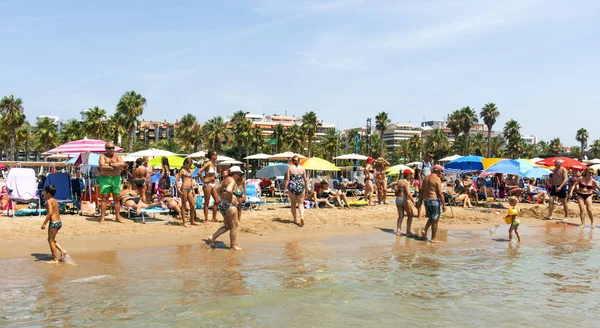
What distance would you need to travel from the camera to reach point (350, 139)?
313ft

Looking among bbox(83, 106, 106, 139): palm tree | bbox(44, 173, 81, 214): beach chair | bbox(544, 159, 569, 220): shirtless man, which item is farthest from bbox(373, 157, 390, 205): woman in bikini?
bbox(83, 106, 106, 139): palm tree

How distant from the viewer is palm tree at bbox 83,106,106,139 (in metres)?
50.2

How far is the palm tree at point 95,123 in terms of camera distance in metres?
50.2

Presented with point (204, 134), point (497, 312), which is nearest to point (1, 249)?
point (497, 312)

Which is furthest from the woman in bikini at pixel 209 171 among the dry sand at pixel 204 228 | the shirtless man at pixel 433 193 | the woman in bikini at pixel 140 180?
the shirtless man at pixel 433 193

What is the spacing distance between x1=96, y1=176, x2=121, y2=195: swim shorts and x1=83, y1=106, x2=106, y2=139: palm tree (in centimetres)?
4363

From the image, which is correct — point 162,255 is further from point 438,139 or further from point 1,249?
point 438,139

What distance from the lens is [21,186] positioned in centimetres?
1086

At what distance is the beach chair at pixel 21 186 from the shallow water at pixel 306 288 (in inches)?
146

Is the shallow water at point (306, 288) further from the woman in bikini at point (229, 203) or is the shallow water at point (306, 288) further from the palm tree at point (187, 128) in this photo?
the palm tree at point (187, 128)

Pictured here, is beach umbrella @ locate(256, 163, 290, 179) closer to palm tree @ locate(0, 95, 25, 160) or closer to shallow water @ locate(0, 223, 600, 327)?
shallow water @ locate(0, 223, 600, 327)

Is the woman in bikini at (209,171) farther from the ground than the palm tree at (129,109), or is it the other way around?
the palm tree at (129,109)

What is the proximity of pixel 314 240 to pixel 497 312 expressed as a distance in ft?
16.3

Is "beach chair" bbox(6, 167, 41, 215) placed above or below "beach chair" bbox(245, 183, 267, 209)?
above
